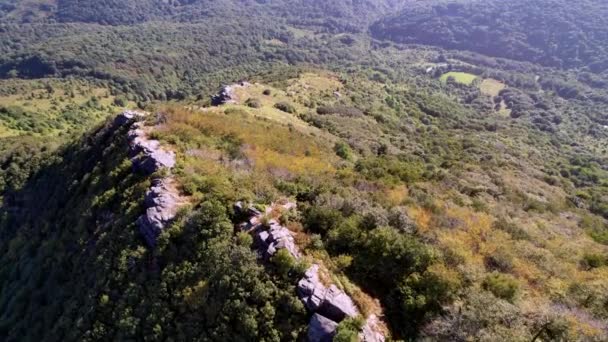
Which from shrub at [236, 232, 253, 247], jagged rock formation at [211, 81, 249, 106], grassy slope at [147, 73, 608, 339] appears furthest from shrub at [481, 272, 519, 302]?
jagged rock formation at [211, 81, 249, 106]

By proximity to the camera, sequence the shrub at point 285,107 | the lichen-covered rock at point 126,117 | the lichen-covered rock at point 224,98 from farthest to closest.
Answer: the shrub at point 285,107 < the lichen-covered rock at point 224,98 < the lichen-covered rock at point 126,117

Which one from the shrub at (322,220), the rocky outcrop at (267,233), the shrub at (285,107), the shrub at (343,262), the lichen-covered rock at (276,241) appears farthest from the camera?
the shrub at (285,107)

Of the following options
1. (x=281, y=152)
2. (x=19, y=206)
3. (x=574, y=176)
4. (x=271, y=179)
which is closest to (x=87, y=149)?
(x=19, y=206)

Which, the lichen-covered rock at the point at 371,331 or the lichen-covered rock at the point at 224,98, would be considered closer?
the lichen-covered rock at the point at 371,331

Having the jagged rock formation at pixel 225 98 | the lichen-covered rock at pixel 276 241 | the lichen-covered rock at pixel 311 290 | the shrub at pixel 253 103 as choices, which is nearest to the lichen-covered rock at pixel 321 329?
the lichen-covered rock at pixel 311 290

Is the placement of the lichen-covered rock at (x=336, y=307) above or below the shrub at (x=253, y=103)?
above

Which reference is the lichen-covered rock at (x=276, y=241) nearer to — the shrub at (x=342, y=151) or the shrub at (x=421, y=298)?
the shrub at (x=421, y=298)

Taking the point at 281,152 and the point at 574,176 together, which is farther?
the point at 574,176

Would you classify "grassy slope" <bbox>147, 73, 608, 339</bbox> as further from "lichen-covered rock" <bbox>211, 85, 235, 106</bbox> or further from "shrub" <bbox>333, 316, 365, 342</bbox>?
"lichen-covered rock" <bbox>211, 85, 235, 106</bbox>

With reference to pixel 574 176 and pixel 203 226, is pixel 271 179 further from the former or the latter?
pixel 574 176
